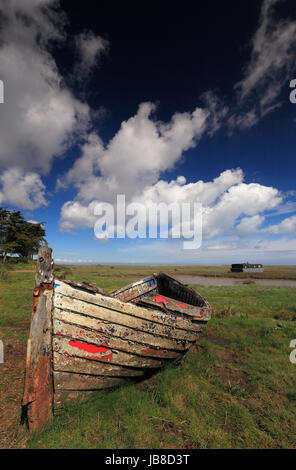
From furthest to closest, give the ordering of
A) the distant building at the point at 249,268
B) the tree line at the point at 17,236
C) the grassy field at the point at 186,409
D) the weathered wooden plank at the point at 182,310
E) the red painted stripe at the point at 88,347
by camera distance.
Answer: the distant building at the point at 249,268 → the tree line at the point at 17,236 → the weathered wooden plank at the point at 182,310 → the red painted stripe at the point at 88,347 → the grassy field at the point at 186,409

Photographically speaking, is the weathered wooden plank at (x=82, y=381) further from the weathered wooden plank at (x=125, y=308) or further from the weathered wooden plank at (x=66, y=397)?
the weathered wooden plank at (x=125, y=308)

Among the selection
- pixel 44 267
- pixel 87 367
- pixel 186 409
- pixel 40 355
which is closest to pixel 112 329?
pixel 87 367

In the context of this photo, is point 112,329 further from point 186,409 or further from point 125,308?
point 186,409

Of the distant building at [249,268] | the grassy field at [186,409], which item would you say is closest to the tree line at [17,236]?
the grassy field at [186,409]

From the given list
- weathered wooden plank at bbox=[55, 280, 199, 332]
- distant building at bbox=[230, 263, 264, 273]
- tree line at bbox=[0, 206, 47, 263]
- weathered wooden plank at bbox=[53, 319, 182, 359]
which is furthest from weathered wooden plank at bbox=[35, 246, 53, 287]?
distant building at bbox=[230, 263, 264, 273]

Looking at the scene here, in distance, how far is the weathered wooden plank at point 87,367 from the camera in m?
3.35

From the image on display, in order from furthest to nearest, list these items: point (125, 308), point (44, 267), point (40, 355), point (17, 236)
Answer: point (17, 236) → point (125, 308) → point (44, 267) → point (40, 355)

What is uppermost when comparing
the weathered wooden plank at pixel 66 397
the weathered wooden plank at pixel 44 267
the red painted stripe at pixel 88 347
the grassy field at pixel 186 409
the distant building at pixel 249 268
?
the weathered wooden plank at pixel 44 267

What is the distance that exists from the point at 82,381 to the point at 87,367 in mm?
318

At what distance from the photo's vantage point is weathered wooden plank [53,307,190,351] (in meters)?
3.36

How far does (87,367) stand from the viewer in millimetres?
3592

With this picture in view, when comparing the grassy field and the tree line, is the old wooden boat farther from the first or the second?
the tree line

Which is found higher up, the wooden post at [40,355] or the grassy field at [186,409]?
the wooden post at [40,355]

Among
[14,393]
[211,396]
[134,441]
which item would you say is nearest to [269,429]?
[211,396]
